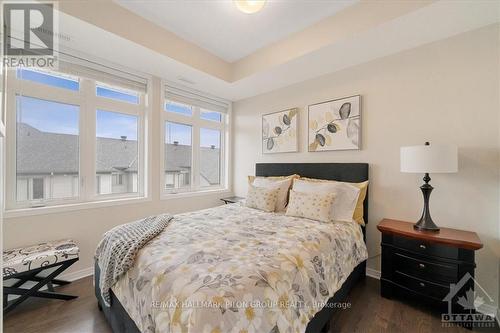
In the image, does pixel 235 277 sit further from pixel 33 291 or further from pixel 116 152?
pixel 116 152

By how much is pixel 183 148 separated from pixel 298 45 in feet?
7.35

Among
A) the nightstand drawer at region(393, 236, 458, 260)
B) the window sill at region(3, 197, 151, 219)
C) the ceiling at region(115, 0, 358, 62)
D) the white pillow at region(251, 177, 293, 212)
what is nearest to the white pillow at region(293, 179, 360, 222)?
the white pillow at region(251, 177, 293, 212)

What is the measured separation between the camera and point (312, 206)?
2275mm

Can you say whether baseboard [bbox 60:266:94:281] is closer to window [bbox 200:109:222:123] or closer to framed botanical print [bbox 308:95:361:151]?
window [bbox 200:109:222:123]

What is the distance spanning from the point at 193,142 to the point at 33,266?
2.42 m

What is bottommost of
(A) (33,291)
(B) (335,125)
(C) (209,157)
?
(A) (33,291)

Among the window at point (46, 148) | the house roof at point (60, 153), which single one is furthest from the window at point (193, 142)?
the window at point (46, 148)

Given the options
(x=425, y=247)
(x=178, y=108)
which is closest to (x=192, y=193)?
(x=178, y=108)

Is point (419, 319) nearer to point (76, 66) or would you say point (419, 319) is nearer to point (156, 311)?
point (156, 311)

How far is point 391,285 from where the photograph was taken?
206 cm

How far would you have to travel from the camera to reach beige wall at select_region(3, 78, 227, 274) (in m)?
2.16

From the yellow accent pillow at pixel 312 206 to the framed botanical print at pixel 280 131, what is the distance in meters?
1.03

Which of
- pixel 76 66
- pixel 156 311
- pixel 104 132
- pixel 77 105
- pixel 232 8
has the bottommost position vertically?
pixel 156 311

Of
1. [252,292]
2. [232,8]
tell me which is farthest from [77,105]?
[252,292]
